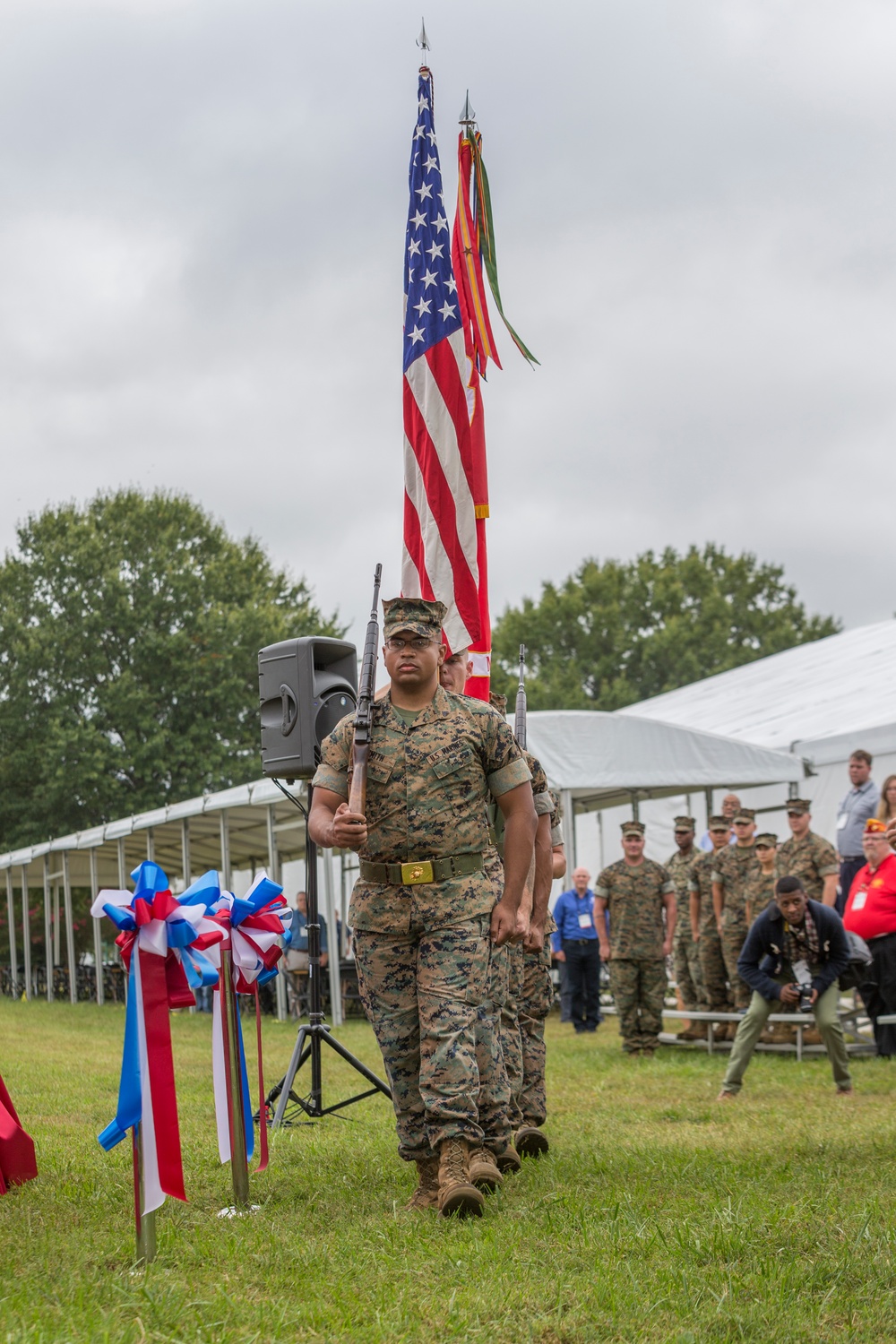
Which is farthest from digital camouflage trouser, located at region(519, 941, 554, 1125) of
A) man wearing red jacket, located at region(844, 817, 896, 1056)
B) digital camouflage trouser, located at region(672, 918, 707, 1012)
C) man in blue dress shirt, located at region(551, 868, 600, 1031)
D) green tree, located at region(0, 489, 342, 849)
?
green tree, located at region(0, 489, 342, 849)

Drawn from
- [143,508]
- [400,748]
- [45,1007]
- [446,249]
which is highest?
[143,508]

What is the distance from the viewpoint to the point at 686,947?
14398 millimetres

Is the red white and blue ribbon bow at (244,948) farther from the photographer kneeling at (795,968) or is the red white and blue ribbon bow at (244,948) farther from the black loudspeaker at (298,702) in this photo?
the photographer kneeling at (795,968)

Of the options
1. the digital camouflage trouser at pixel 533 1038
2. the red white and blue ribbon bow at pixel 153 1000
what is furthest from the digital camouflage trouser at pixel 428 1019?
the digital camouflage trouser at pixel 533 1038

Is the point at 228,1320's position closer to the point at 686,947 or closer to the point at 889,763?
the point at 686,947

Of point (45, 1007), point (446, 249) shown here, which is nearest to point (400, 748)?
point (446, 249)

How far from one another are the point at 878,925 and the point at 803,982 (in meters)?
2.42

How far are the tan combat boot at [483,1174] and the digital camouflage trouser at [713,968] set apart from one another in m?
8.35

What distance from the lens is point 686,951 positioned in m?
14.4

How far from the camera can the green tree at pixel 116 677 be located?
36531mm

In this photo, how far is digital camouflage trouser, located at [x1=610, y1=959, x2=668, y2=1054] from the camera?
13086mm

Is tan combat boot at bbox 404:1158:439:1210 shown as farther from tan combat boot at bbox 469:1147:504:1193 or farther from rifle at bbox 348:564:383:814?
rifle at bbox 348:564:383:814

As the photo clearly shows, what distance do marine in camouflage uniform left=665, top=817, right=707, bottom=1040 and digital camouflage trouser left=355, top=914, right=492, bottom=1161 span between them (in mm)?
8688

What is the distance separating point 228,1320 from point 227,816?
17212mm
